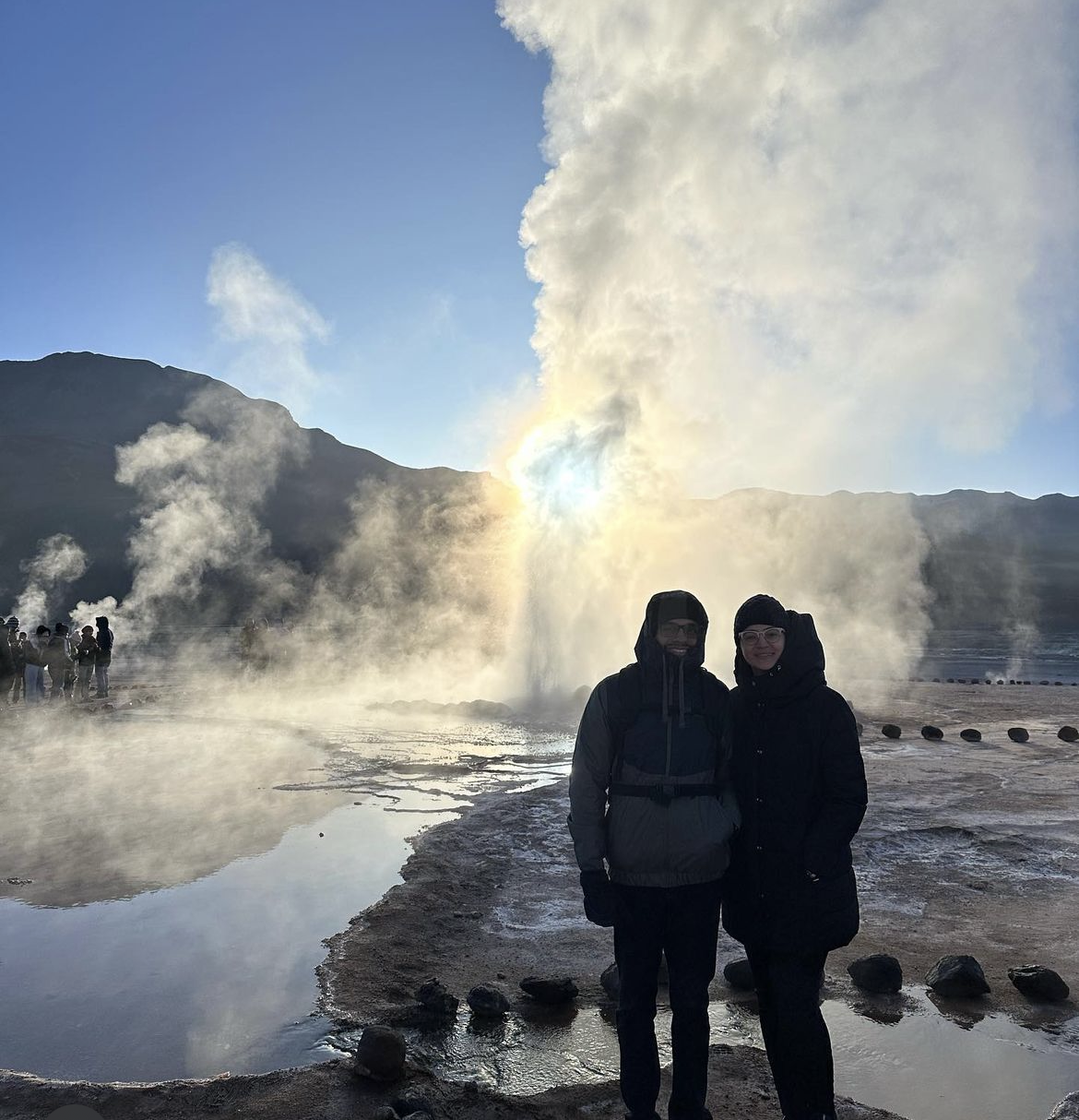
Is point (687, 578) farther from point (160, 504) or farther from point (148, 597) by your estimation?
point (160, 504)

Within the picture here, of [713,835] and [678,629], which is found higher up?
[678,629]

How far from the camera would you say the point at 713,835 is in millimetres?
2510

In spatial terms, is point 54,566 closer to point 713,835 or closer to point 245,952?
point 245,952

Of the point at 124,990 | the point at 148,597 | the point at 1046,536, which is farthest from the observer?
the point at 1046,536

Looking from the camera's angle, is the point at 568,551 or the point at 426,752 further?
the point at 568,551

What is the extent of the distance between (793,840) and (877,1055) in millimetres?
1482

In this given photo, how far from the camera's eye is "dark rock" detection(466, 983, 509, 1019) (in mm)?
3498

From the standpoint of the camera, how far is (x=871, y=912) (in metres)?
5.04

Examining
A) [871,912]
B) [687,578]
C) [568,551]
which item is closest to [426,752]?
[871,912]

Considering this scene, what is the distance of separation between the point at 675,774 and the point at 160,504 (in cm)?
9182

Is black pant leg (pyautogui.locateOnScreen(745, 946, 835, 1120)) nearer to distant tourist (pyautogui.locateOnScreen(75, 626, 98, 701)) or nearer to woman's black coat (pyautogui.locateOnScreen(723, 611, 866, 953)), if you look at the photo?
woman's black coat (pyautogui.locateOnScreen(723, 611, 866, 953))

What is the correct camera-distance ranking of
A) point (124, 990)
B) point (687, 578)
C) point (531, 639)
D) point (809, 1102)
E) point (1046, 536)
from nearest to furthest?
point (809, 1102) → point (124, 990) → point (531, 639) → point (687, 578) → point (1046, 536)

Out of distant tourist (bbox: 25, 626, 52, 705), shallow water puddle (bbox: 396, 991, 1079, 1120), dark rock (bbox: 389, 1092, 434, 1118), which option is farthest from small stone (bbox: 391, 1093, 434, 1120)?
distant tourist (bbox: 25, 626, 52, 705)

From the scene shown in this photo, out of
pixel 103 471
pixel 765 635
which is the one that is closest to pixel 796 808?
pixel 765 635
